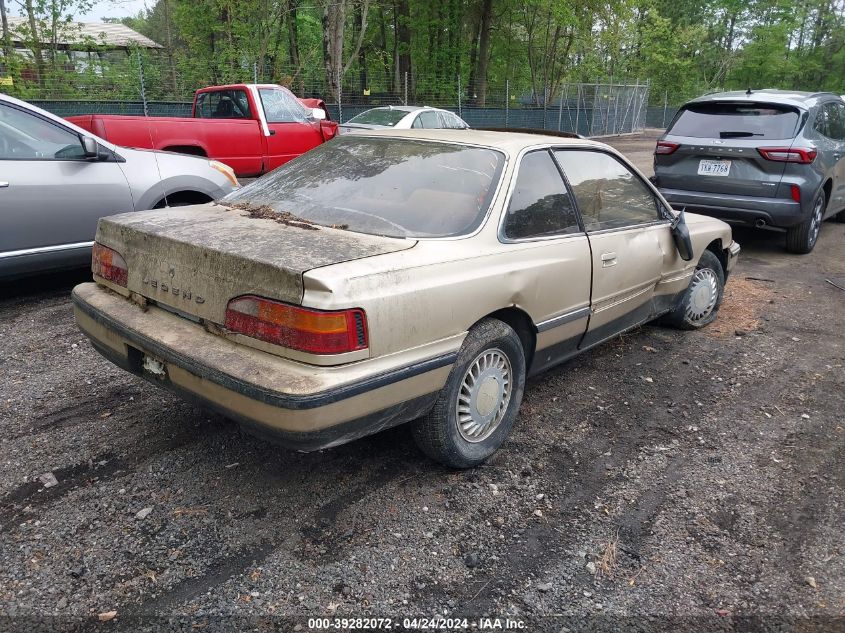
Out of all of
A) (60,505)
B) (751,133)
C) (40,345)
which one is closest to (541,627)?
(60,505)

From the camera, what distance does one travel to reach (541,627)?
2383 millimetres

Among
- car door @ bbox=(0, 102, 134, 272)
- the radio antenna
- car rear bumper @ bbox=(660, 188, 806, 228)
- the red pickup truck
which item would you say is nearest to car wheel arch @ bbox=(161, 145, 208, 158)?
the red pickup truck

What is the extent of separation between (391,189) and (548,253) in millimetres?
882

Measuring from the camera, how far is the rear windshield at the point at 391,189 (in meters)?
3.20

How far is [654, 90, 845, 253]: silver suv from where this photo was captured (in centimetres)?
736

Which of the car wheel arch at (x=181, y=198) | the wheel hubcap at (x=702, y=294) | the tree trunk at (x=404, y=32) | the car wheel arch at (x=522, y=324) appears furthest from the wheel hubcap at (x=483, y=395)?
→ the tree trunk at (x=404, y=32)

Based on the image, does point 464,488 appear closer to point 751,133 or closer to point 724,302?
point 724,302

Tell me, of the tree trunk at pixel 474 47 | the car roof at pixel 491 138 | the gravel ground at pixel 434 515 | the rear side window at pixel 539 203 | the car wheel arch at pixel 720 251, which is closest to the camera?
the gravel ground at pixel 434 515

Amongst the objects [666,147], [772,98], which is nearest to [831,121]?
[772,98]

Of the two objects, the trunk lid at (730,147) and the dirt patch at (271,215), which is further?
the trunk lid at (730,147)

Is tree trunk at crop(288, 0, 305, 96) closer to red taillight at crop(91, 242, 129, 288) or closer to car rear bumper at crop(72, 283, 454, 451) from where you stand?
red taillight at crop(91, 242, 129, 288)

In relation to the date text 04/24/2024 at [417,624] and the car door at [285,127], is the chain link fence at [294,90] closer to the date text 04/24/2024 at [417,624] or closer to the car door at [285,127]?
the car door at [285,127]

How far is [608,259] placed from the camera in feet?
13.0

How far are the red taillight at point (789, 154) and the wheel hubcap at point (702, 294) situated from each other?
2.70 meters
